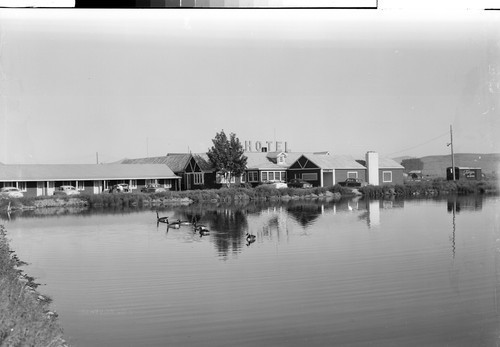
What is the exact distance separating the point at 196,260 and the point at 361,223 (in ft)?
18.1

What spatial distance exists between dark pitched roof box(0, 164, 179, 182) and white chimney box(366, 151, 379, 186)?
5.34 m

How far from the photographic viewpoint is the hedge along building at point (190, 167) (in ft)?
45.1

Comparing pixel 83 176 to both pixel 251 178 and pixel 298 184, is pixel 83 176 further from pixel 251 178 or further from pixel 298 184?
pixel 298 184

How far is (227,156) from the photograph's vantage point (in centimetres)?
1320

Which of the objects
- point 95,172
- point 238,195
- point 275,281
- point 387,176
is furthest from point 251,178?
point 275,281

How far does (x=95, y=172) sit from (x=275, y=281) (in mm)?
8953

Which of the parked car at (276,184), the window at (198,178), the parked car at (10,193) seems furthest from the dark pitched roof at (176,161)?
the parked car at (10,193)

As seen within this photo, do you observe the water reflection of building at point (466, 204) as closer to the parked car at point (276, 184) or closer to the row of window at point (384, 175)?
the row of window at point (384, 175)

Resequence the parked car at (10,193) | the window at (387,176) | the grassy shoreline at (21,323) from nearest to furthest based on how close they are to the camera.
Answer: the grassy shoreline at (21,323), the parked car at (10,193), the window at (387,176)

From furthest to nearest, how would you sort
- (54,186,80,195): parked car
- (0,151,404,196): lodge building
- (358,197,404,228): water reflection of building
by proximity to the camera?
(54,186,80,195): parked car → (0,151,404,196): lodge building → (358,197,404,228): water reflection of building

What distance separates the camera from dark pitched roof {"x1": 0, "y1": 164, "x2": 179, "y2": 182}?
549 inches

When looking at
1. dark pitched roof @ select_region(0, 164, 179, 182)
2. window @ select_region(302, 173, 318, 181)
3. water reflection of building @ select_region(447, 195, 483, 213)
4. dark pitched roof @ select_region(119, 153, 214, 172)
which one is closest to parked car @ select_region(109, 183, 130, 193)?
dark pitched roof @ select_region(0, 164, 179, 182)

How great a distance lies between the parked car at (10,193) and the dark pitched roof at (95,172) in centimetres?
134

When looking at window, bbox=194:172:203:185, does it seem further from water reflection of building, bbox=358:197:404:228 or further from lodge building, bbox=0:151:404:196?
water reflection of building, bbox=358:197:404:228
